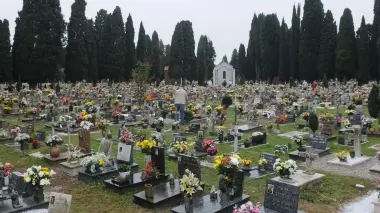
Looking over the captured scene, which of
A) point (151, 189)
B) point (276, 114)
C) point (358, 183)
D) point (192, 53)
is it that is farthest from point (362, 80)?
point (151, 189)

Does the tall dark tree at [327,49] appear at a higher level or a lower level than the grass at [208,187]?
higher

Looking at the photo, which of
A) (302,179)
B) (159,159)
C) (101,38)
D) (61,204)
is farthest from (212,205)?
(101,38)

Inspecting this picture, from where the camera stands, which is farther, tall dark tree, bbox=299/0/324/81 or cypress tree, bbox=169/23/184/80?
cypress tree, bbox=169/23/184/80

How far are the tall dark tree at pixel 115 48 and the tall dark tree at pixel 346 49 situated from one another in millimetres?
30861

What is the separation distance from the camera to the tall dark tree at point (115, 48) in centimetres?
5644

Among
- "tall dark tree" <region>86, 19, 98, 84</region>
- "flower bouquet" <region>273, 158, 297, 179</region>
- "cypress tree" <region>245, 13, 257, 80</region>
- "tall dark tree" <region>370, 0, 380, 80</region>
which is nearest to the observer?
"flower bouquet" <region>273, 158, 297, 179</region>

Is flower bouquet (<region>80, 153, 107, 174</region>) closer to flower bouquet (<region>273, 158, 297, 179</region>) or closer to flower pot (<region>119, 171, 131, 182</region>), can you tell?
flower pot (<region>119, 171, 131, 182</region>)

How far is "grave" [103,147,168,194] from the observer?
10.7m

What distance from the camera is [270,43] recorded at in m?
67.2

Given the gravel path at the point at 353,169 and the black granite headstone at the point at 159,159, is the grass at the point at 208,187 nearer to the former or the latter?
the gravel path at the point at 353,169

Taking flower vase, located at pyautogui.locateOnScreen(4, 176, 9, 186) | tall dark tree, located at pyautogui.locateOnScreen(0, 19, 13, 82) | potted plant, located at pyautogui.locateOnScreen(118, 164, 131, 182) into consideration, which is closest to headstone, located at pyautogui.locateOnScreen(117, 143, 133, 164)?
potted plant, located at pyautogui.locateOnScreen(118, 164, 131, 182)

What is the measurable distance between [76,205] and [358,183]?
813 centimetres

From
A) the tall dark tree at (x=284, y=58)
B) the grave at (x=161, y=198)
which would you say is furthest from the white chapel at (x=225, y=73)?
the grave at (x=161, y=198)

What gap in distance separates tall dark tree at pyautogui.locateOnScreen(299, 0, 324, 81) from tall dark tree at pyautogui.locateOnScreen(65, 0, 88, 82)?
3166 cm
